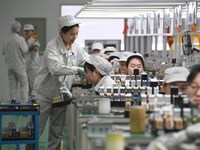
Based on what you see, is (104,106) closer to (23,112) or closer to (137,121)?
(137,121)

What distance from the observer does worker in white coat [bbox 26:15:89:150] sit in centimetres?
639

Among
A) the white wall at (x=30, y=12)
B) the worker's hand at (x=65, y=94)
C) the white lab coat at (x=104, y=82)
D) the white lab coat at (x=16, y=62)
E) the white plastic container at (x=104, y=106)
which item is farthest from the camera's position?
the white wall at (x=30, y=12)

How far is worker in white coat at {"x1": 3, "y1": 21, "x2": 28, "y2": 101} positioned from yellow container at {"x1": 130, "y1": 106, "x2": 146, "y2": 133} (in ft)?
29.2

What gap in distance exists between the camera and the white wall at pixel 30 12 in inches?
563

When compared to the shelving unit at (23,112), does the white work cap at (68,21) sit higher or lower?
higher

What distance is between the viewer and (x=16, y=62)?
476 inches

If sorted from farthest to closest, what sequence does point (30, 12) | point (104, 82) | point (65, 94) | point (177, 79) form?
1. point (30, 12)
2. point (65, 94)
3. point (104, 82)
4. point (177, 79)

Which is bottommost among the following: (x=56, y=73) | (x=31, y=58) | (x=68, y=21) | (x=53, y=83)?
(x=53, y=83)

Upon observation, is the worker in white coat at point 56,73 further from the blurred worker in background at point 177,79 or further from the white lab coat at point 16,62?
the white lab coat at point 16,62

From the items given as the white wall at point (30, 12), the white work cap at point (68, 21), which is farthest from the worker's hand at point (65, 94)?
the white wall at point (30, 12)

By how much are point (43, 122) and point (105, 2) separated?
1814 mm

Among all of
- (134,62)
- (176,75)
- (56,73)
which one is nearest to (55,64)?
(56,73)

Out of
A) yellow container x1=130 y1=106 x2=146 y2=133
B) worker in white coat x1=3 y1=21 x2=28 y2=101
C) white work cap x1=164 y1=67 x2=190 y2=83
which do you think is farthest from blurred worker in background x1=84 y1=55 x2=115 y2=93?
worker in white coat x1=3 y1=21 x2=28 y2=101

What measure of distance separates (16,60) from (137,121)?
29.7 ft
